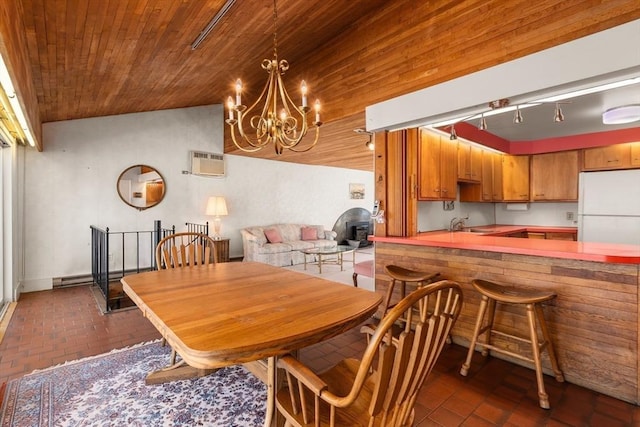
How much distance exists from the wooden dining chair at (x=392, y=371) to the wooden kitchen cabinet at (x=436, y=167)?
2377 millimetres

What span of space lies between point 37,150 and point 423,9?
5.20 meters

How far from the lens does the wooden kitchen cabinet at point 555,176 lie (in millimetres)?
4570

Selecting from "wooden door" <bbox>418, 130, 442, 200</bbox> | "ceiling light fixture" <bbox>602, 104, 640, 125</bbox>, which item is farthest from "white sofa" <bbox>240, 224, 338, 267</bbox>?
"ceiling light fixture" <bbox>602, 104, 640, 125</bbox>

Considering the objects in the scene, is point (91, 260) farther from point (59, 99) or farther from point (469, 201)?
point (469, 201)

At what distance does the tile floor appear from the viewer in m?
1.79

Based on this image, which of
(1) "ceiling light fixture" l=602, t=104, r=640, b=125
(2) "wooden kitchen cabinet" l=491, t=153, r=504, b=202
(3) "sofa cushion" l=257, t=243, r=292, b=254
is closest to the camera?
(1) "ceiling light fixture" l=602, t=104, r=640, b=125

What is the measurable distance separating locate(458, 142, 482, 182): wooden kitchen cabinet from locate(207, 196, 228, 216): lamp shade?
4.05 meters

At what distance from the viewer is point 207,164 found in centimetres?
596

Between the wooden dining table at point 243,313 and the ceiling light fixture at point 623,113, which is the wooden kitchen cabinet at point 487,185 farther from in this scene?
the wooden dining table at point 243,313

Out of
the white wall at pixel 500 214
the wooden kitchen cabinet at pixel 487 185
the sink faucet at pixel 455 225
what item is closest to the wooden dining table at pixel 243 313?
the white wall at pixel 500 214

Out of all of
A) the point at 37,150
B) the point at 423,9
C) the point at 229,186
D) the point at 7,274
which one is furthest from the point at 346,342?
the point at 37,150

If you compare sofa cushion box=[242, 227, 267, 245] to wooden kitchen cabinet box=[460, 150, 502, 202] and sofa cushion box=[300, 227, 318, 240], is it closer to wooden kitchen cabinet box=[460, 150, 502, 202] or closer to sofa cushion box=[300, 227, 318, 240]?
sofa cushion box=[300, 227, 318, 240]

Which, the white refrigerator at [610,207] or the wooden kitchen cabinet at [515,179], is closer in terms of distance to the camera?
the white refrigerator at [610,207]

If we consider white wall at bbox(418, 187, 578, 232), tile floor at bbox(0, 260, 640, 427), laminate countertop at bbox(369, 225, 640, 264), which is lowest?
tile floor at bbox(0, 260, 640, 427)
